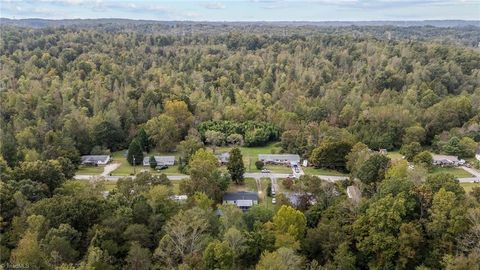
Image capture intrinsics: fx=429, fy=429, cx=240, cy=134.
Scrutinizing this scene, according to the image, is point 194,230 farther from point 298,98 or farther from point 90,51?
point 90,51

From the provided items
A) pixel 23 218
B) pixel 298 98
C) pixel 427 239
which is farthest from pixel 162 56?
pixel 427 239

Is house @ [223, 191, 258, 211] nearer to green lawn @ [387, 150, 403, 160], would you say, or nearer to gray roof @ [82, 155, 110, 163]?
gray roof @ [82, 155, 110, 163]

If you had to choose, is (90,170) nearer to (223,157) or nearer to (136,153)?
(136,153)

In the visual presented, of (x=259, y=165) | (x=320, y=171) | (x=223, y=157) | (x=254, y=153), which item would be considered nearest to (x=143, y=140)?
(x=223, y=157)

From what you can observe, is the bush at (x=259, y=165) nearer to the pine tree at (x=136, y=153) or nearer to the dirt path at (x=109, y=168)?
the pine tree at (x=136, y=153)

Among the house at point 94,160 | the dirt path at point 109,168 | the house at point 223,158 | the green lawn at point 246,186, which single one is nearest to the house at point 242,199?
the green lawn at point 246,186

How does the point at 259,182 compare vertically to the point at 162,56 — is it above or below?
below
